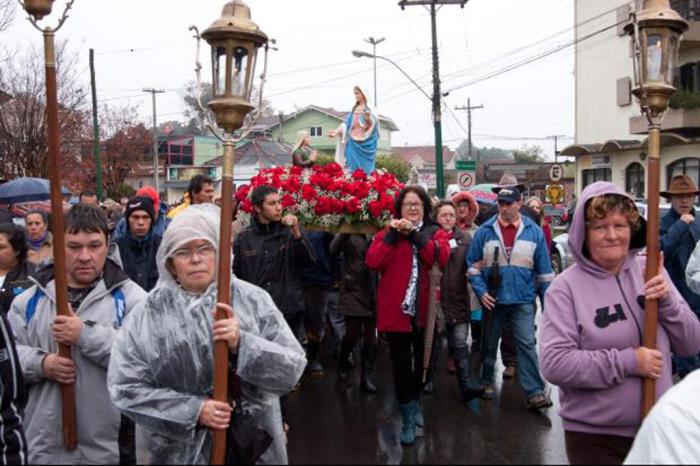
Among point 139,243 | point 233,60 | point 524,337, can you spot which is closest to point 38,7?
point 233,60

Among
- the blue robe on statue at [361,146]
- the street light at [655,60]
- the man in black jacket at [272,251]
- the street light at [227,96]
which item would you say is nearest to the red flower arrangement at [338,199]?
the man in black jacket at [272,251]

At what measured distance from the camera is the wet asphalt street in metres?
5.42

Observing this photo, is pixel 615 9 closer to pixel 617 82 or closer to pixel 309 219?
pixel 617 82

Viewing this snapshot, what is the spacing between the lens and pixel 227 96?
272cm

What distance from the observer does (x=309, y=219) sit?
21.7ft

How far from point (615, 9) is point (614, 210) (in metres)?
33.6

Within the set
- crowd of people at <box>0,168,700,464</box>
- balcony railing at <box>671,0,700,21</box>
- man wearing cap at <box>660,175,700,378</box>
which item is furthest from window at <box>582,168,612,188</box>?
crowd of people at <box>0,168,700,464</box>

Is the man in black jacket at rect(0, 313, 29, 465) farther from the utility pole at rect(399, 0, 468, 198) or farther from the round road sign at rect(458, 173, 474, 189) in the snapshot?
the utility pole at rect(399, 0, 468, 198)

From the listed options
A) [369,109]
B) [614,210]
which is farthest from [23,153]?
A: [614,210]

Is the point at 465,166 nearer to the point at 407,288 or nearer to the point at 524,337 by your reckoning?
the point at 524,337

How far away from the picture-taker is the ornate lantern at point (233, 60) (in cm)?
265

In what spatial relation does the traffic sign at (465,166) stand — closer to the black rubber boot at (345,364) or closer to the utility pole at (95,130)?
the utility pole at (95,130)

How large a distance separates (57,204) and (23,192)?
575 centimetres

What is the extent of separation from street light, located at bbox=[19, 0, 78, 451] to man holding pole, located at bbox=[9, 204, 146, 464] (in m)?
0.04
